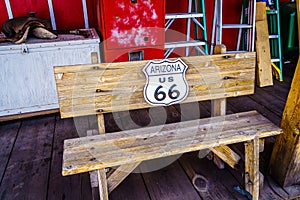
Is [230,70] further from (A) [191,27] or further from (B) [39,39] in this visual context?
(A) [191,27]

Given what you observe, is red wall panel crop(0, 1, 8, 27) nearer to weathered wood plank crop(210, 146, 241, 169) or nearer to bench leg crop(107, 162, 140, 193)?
bench leg crop(107, 162, 140, 193)

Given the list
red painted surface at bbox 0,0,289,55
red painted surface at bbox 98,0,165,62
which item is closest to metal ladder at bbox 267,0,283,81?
red painted surface at bbox 0,0,289,55

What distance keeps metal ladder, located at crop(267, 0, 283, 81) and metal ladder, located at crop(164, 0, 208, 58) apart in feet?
2.87

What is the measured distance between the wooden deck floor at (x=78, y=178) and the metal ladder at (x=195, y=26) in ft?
4.21

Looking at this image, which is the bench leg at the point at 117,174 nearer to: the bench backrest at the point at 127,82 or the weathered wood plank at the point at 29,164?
the bench backrest at the point at 127,82

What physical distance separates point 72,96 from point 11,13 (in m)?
1.97

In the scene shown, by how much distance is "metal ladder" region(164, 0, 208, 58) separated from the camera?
3.18m

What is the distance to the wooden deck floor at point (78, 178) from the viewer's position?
1703mm

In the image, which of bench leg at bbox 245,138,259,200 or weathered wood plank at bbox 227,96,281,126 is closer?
bench leg at bbox 245,138,259,200

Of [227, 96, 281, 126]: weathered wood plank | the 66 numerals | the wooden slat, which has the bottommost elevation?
[227, 96, 281, 126]: weathered wood plank

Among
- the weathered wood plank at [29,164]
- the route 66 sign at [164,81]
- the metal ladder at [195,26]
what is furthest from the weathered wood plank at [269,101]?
the weathered wood plank at [29,164]

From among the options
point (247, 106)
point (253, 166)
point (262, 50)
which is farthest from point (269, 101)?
point (253, 166)

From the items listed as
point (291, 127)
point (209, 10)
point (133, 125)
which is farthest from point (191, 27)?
point (291, 127)

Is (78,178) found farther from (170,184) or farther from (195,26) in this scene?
(195,26)
